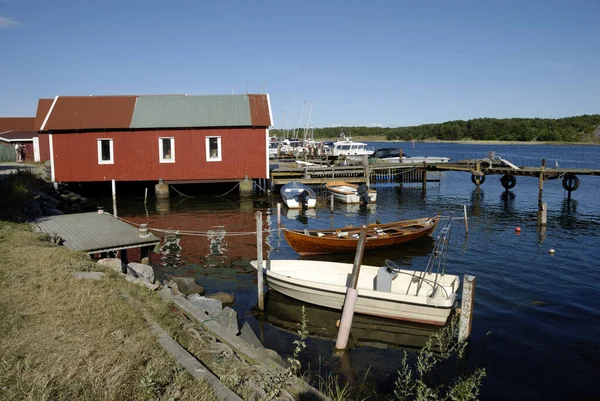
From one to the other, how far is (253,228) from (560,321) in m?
15.1

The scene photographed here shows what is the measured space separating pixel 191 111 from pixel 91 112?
6578mm

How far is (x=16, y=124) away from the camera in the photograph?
5678 centimetres

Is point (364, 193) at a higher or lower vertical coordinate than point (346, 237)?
higher

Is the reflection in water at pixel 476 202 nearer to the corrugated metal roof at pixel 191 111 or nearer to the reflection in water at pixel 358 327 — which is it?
the corrugated metal roof at pixel 191 111

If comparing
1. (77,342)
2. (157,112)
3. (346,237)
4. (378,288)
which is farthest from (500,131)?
(77,342)

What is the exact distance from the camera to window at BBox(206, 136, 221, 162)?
103 ft

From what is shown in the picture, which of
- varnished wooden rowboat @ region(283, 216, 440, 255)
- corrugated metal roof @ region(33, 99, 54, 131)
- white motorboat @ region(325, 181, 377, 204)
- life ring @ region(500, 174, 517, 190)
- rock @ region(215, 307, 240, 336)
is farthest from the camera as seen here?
corrugated metal roof @ region(33, 99, 54, 131)

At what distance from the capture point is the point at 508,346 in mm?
11102

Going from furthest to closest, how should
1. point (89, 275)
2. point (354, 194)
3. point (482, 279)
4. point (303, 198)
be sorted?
point (354, 194)
point (303, 198)
point (482, 279)
point (89, 275)

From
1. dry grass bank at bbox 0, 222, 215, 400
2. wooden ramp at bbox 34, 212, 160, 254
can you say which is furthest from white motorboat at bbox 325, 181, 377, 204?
dry grass bank at bbox 0, 222, 215, 400

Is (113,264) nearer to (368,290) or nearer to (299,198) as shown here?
(368,290)

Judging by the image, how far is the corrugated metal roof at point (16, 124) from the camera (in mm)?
55875

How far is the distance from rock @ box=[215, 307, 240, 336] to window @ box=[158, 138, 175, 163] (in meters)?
21.8

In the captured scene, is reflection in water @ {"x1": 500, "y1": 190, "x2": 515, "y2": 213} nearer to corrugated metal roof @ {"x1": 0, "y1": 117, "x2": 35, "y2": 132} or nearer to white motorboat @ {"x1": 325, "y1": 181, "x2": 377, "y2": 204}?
white motorboat @ {"x1": 325, "y1": 181, "x2": 377, "y2": 204}
